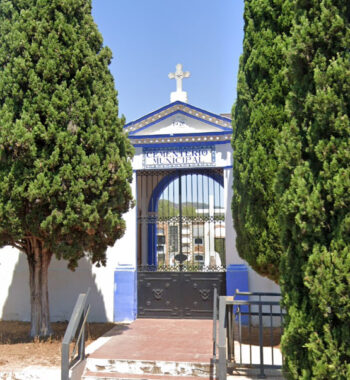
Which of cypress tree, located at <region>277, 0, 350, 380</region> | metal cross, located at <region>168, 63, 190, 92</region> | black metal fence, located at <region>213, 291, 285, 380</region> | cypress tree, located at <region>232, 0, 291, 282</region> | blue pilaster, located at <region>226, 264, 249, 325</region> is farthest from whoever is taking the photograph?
metal cross, located at <region>168, 63, 190, 92</region>

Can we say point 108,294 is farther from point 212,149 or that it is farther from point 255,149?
point 255,149

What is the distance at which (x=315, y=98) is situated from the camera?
3.53 metres

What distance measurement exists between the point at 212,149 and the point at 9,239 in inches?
176

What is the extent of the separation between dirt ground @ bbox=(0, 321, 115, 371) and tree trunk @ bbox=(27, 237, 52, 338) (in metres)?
0.22

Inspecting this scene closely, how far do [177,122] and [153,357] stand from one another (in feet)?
16.6

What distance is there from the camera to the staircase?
5.50 metres

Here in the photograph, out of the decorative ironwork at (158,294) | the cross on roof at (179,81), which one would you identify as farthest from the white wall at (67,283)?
the cross on roof at (179,81)

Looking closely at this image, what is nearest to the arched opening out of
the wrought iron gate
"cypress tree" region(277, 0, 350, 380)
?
the wrought iron gate

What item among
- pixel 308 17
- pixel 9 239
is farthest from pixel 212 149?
pixel 308 17

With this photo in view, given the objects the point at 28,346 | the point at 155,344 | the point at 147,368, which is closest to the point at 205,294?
the point at 155,344

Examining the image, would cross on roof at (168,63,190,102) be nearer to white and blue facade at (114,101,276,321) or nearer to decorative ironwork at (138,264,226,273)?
white and blue facade at (114,101,276,321)

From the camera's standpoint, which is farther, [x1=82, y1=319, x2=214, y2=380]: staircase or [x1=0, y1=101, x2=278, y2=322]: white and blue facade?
[x1=0, y1=101, x2=278, y2=322]: white and blue facade

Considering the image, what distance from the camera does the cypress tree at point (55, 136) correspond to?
636cm

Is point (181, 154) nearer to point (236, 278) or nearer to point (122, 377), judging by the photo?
point (236, 278)
